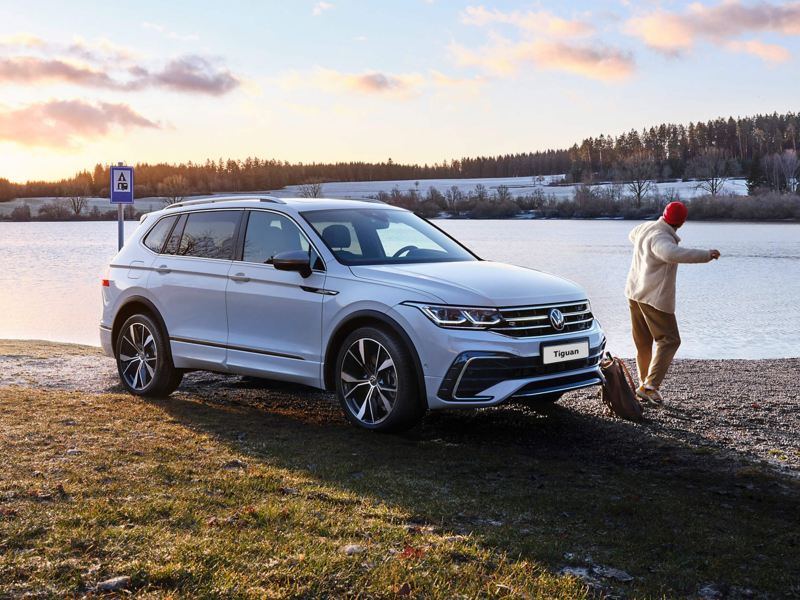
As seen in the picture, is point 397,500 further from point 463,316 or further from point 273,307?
point 273,307

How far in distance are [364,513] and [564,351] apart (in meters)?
2.53

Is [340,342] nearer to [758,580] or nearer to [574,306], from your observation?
[574,306]

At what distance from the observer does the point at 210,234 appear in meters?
8.45

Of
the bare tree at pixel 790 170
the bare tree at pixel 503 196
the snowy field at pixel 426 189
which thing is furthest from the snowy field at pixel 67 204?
the bare tree at pixel 790 170

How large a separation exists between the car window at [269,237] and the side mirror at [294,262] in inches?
10.7

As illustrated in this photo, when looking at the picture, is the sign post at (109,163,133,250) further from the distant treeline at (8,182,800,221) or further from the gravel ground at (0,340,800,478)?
the distant treeline at (8,182,800,221)

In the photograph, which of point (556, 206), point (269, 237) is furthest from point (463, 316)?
point (556, 206)

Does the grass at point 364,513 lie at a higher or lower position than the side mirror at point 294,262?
lower

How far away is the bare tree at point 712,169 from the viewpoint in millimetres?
155125

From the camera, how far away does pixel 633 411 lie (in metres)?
7.86

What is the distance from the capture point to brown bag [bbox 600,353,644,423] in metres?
7.81

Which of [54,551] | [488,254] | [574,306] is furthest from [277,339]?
[488,254]

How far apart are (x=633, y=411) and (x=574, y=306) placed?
135cm

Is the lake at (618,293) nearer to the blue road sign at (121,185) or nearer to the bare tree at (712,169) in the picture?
the blue road sign at (121,185)
